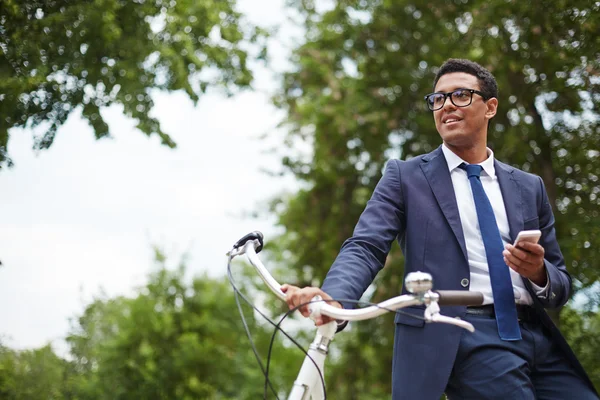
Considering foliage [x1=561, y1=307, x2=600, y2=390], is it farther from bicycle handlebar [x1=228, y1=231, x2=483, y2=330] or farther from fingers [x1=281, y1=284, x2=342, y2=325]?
fingers [x1=281, y1=284, x2=342, y2=325]

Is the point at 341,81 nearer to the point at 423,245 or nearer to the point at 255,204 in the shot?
the point at 255,204

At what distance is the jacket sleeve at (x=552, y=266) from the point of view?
2920mm

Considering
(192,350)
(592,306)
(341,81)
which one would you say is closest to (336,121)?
(341,81)

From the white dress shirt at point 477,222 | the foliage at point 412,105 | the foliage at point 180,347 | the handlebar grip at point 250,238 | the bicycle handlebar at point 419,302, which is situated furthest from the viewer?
the foliage at point 180,347

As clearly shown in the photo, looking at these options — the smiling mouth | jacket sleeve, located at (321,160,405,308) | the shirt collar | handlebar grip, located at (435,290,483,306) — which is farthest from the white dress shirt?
handlebar grip, located at (435,290,483,306)

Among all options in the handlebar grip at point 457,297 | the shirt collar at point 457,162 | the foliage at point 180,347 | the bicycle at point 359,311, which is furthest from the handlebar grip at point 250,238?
the foliage at point 180,347

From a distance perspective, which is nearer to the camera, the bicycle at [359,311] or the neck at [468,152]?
the bicycle at [359,311]

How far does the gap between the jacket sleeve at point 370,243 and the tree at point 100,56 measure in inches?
149

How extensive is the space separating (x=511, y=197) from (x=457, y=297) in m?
1.05

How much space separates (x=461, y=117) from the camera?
127 inches

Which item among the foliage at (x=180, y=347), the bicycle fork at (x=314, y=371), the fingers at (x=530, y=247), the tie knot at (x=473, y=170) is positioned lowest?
the bicycle fork at (x=314, y=371)

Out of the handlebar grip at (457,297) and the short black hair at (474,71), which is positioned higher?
the short black hair at (474,71)

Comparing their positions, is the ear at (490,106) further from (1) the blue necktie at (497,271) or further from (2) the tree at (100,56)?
(2) the tree at (100,56)

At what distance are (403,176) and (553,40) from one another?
529cm
